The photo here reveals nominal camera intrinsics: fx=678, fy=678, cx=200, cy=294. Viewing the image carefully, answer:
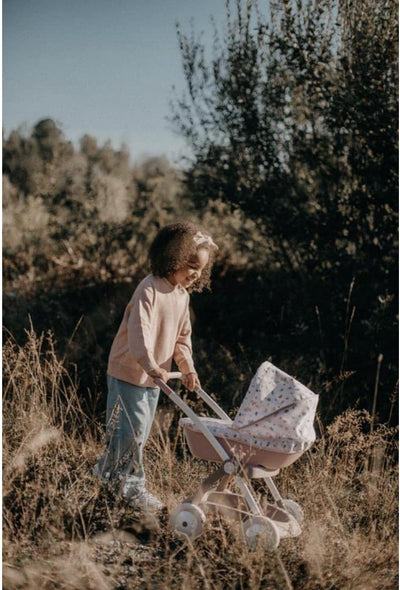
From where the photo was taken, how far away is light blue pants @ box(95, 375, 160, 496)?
3389mm

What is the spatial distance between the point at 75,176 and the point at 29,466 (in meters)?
5.71

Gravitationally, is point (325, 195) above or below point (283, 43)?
below

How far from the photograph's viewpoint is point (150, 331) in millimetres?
3299

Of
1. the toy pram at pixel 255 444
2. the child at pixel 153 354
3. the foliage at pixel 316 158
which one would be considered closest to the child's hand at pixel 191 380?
the child at pixel 153 354

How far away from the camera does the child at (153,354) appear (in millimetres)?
3377

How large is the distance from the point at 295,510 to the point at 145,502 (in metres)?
0.74

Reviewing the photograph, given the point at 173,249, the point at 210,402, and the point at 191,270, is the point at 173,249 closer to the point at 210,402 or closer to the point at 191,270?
the point at 191,270

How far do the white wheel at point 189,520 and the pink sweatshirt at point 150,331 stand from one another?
0.66 m

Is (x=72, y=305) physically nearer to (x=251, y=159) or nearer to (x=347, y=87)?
(x=251, y=159)

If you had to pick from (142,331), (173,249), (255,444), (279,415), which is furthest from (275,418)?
(173,249)

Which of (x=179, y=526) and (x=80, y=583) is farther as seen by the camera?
(x=179, y=526)

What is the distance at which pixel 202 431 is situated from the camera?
3002 mm

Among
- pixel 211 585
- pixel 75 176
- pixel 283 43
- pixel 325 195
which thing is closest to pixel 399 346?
pixel 325 195

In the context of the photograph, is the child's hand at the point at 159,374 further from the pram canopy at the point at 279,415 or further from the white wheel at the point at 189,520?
the white wheel at the point at 189,520
